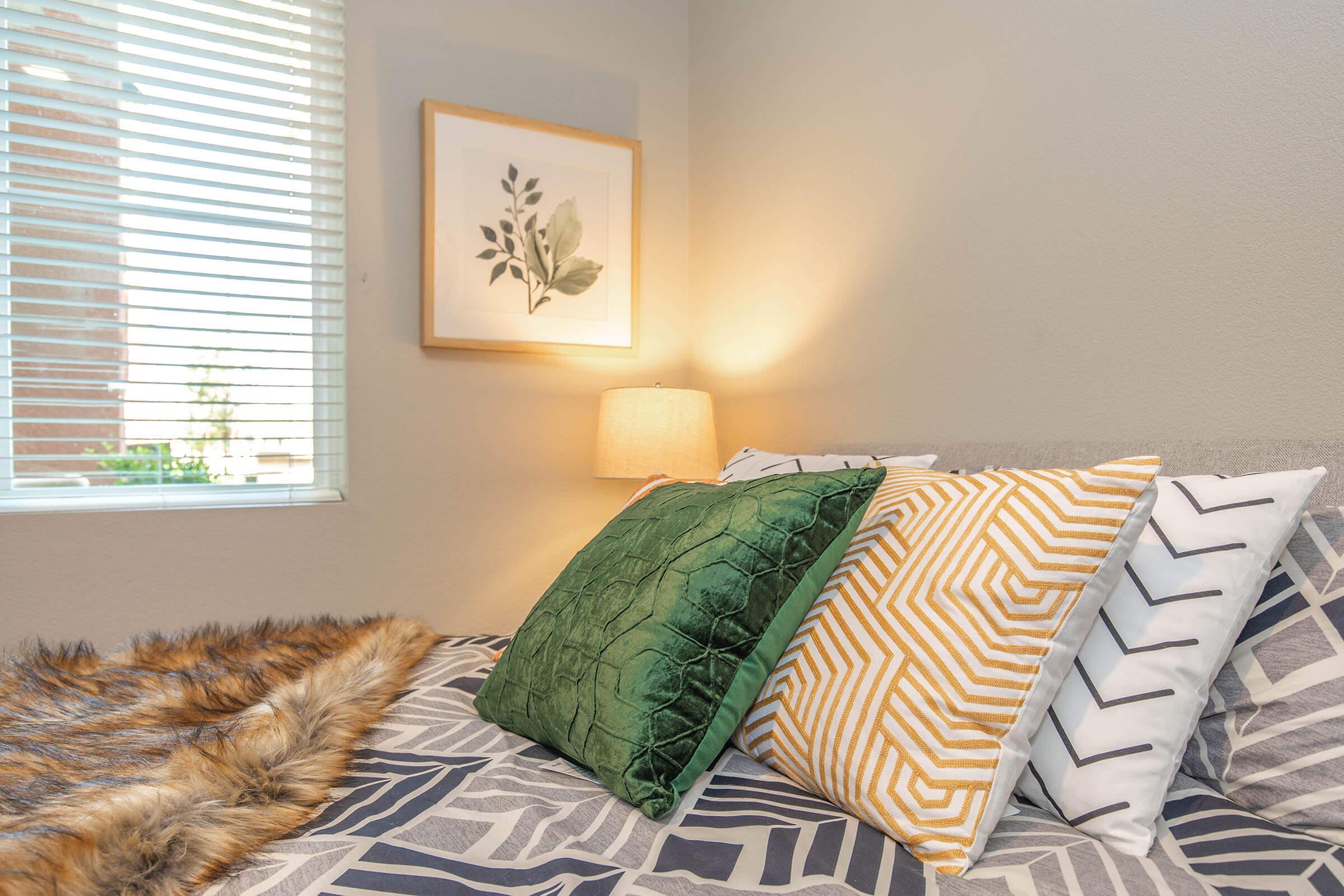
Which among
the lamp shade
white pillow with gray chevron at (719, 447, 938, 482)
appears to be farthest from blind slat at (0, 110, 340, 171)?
white pillow with gray chevron at (719, 447, 938, 482)

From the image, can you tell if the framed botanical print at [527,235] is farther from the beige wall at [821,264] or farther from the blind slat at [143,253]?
the blind slat at [143,253]

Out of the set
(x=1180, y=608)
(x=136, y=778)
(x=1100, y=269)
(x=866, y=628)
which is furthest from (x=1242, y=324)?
(x=136, y=778)

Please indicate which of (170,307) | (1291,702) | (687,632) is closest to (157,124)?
(170,307)

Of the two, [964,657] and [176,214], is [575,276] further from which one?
[964,657]

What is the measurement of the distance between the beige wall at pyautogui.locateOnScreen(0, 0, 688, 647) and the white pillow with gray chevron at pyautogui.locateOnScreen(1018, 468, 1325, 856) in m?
1.86

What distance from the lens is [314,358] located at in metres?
2.32

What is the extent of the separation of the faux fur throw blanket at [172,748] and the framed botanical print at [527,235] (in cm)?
121

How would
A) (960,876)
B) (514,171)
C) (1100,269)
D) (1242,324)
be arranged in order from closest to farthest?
(960,876)
(1242,324)
(1100,269)
(514,171)

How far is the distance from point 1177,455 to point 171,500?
91.0 inches

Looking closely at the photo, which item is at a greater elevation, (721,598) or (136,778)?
(721,598)

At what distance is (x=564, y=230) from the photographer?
2.56m

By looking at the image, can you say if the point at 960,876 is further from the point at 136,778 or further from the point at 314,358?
the point at 314,358

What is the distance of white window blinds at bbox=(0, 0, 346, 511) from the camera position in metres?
2.01

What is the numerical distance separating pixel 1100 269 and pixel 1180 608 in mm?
746
